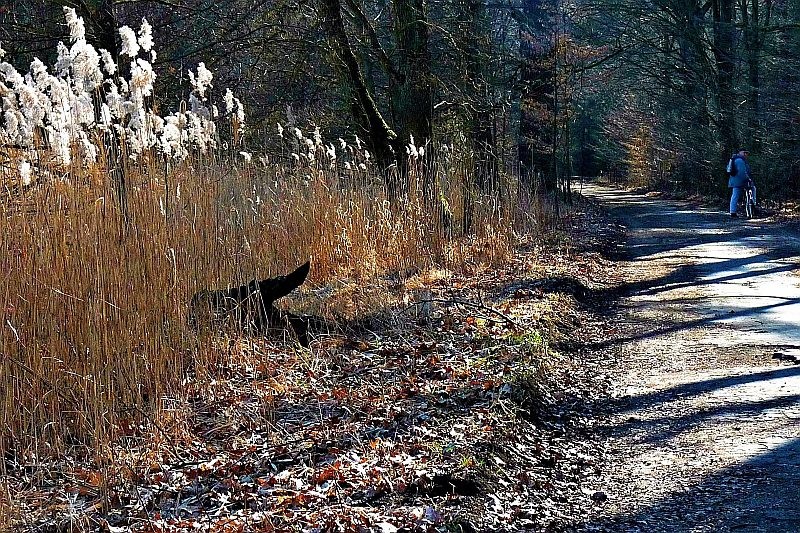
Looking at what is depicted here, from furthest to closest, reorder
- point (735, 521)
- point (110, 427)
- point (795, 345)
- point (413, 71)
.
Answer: point (413, 71) → point (795, 345) → point (110, 427) → point (735, 521)

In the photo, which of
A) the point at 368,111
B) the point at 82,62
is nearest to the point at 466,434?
the point at 82,62

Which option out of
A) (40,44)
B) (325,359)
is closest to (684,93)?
(40,44)

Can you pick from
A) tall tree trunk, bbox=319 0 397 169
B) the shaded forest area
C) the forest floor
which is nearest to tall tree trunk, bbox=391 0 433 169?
the shaded forest area

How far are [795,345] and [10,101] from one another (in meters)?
5.64

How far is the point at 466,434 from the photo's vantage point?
15.0ft

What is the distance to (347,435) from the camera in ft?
14.5

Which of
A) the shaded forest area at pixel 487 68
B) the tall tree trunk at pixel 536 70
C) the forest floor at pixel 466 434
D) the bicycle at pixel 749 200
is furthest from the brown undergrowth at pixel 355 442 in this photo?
the bicycle at pixel 749 200

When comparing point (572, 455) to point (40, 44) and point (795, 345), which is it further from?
point (40, 44)

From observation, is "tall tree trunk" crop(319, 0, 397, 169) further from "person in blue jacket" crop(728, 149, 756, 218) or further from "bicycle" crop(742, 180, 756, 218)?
"bicycle" crop(742, 180, 756, 218)

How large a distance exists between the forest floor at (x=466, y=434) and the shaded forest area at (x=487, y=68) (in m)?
3.27

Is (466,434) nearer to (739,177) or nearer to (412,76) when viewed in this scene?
(412,76)

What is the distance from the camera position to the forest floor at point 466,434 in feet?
11.8

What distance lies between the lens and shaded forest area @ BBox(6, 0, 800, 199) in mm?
10117

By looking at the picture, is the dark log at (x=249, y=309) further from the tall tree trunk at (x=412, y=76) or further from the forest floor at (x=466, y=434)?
the tall tree trunk at (x=412, y=76)
